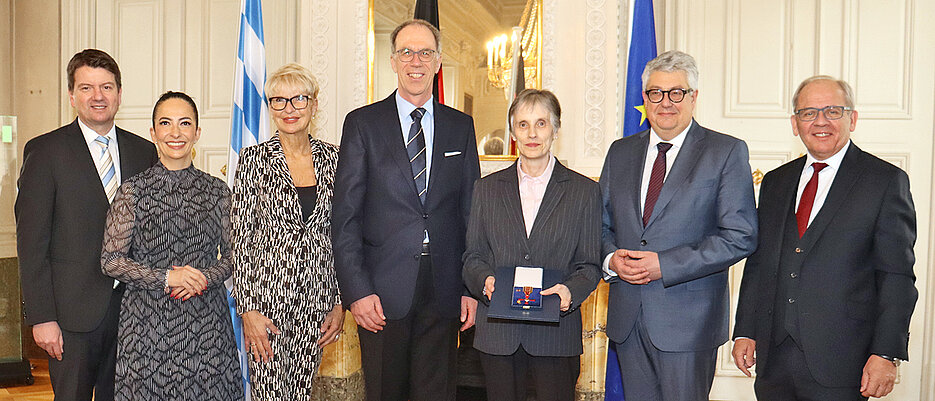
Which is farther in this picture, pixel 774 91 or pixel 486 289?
pixel 774 91

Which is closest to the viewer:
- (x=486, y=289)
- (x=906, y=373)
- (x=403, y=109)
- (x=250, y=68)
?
(x=486, y=289)

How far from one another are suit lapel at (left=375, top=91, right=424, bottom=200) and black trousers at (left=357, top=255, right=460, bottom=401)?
12.9 inches

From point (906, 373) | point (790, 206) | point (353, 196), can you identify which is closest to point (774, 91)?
point (906, 373)

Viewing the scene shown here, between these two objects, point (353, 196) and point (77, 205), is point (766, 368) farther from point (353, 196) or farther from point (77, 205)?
point (77, 205)

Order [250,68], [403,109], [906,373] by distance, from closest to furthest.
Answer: [403,109]
[250,68]
[906,373]

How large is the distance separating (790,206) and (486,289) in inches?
43.9

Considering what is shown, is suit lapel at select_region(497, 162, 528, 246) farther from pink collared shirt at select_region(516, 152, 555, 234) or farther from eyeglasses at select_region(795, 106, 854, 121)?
eyeglasses at select_region(795, 106, 854, 121)

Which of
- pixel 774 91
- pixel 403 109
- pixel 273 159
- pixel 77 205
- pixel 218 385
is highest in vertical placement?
pixel 774 91

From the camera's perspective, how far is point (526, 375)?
2.38 metres

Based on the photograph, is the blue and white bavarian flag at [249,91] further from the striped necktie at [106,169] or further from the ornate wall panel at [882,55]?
the ornate wall panel at [882,55]

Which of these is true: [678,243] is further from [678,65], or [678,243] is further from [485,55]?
[485,55]

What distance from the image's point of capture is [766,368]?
2.35 metres

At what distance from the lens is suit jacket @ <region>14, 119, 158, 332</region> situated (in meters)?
2.64

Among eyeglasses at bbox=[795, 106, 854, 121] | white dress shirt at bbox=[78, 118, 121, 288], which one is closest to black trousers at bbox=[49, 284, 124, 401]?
white dress shirt at bbox=[78, 118, 121, 288]
